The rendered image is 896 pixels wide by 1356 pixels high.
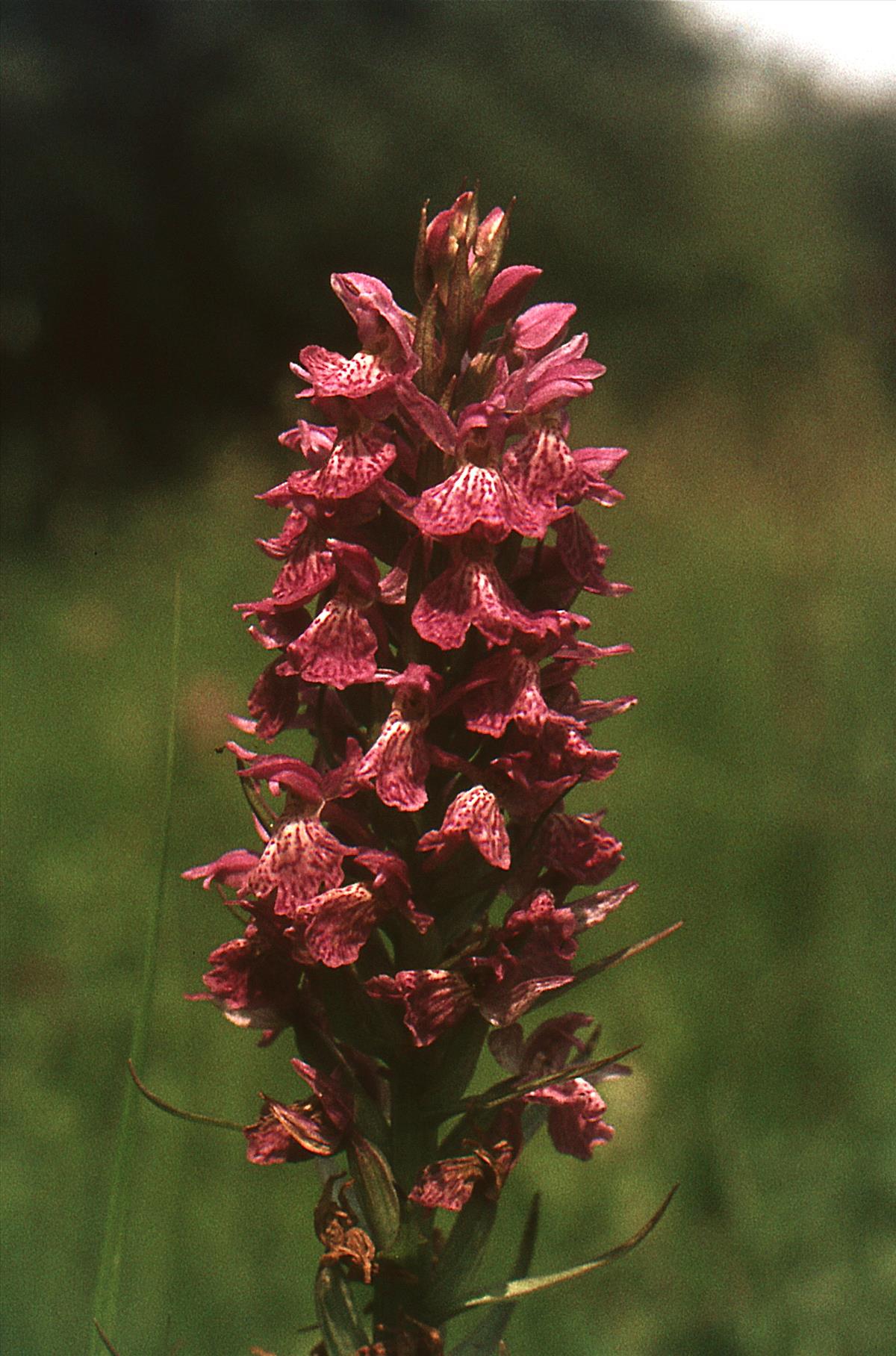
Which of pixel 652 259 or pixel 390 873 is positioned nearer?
pixel 390 873

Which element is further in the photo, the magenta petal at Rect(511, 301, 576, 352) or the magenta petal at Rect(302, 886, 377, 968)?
the magenta petal at Rect(511, 301, 576, 352)

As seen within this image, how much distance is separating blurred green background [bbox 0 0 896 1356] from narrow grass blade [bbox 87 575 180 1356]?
0.06 metres

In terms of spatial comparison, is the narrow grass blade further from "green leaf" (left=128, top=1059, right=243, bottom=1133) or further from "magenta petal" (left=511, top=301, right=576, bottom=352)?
"magenta petal" (left=511, top=301, right=576, bottom=352)

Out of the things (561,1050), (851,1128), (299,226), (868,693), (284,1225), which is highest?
(299,226)

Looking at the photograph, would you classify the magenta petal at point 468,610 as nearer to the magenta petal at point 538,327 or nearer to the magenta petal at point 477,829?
the magenta petal at point 477,829

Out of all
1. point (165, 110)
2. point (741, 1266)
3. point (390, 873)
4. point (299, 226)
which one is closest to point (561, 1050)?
point (390, 873)

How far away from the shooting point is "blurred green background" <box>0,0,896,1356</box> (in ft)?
7.25

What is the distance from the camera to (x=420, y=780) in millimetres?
955

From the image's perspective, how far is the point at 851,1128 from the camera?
239cm

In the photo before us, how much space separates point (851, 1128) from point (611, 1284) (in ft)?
1.71

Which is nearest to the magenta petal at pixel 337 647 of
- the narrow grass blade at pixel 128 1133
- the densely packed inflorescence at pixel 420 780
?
the densely packed inflorescence at pixel 420 780

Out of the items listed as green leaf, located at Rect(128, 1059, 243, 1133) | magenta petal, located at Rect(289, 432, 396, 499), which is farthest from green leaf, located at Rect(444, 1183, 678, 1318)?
magenta petal, located at Rect(289, 432, 396, 499)

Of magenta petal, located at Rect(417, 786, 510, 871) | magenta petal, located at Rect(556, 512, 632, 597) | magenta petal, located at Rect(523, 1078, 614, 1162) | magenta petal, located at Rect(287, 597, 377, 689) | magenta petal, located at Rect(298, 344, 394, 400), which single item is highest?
magenta petal, located at Rect(298, 344, 394, 400)

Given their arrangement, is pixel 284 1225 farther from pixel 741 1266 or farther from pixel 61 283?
pixel 61 283
